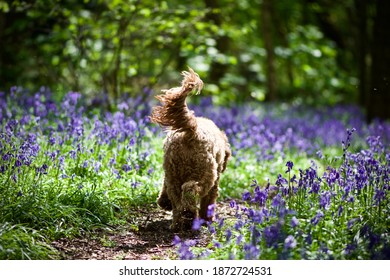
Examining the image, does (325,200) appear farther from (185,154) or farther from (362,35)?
(362,35)

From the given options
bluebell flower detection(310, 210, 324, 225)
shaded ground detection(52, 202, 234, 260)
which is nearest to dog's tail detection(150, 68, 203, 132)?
shaded ground detection(52, 202, 234, 260)

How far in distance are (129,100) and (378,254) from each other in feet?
19.1

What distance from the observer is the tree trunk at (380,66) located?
448 inches

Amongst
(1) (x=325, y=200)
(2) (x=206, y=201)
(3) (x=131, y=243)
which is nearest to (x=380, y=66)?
(2) (x=206, y=201)

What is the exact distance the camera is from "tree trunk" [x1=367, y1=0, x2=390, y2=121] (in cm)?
1138

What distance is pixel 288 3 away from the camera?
1761 cm

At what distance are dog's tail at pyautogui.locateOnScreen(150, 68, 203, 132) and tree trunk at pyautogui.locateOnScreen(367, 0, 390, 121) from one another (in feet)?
25.4

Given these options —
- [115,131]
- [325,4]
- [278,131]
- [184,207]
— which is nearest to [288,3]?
[325,4]

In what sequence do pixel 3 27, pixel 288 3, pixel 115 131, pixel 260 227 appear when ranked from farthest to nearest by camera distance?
pixel 288 3 → pixel 3 27 → pixel 115 131 → pixel 260 227

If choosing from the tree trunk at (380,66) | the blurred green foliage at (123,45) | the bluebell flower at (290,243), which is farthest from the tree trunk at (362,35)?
the bluebell flower at (290,243)

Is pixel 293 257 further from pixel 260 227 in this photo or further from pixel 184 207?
pixel 184 207

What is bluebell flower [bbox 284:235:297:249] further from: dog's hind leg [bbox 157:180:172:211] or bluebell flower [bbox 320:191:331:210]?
dog's hind leg [bbox 157:180:172:211]

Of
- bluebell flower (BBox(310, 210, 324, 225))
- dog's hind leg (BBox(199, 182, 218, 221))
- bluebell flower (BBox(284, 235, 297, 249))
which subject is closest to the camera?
bluebell flower (BBox(284, 235, 297, 249))

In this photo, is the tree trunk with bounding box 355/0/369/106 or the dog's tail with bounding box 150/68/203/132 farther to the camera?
the tree trunk with bounding box 355/0/369/106
